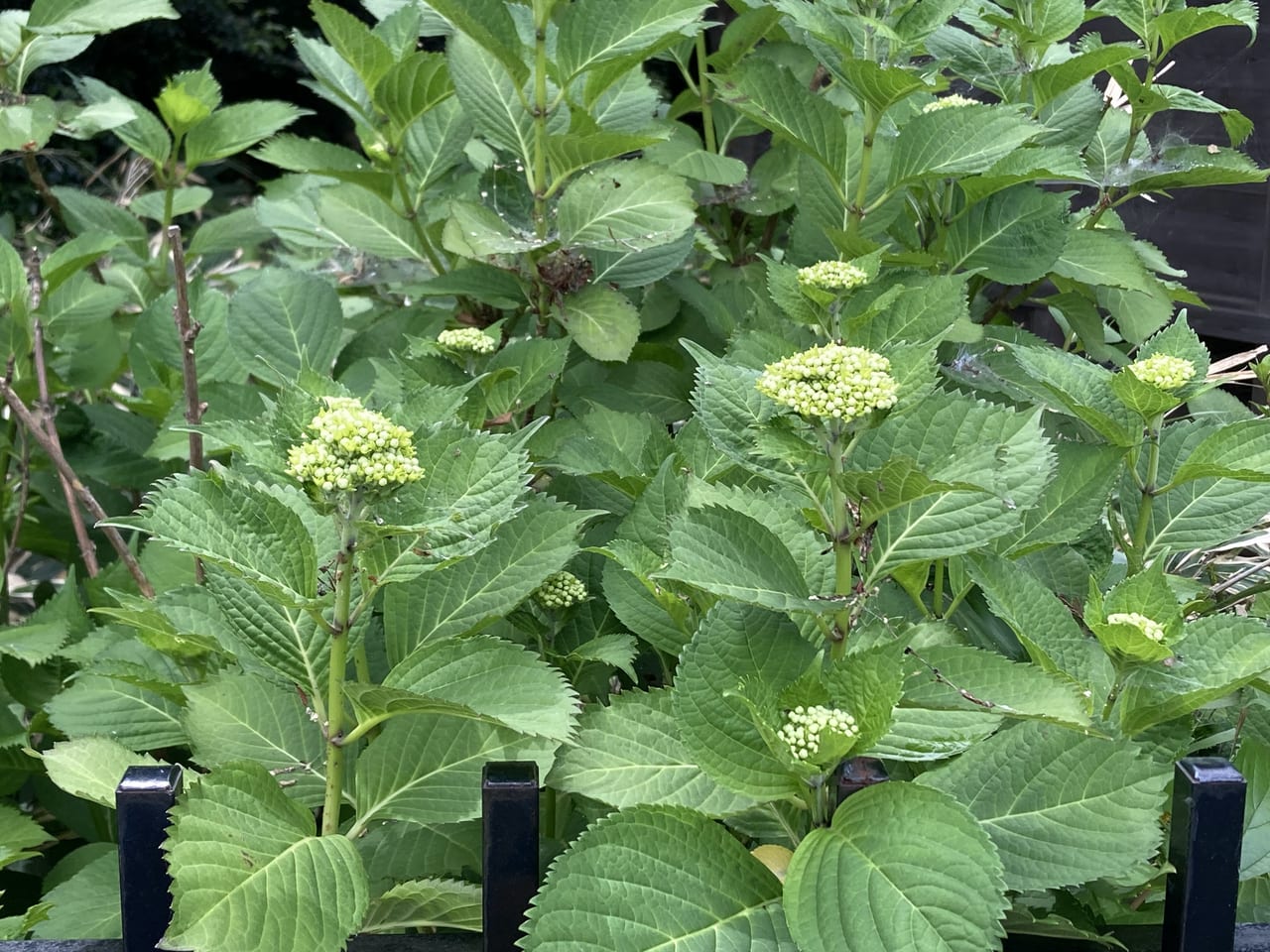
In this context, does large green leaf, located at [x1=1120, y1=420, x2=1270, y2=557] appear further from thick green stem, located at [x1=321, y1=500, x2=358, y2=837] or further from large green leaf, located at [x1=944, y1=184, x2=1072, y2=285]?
thick green stem, located at [x1=321, y1=500, x2=358, y2=837]

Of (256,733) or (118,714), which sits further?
(118,714)

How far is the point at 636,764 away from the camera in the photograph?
0.69 metres

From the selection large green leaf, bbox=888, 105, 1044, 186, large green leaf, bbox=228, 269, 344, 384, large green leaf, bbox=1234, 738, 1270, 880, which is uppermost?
large green leaf, bbox=888, 105, 1044, 186

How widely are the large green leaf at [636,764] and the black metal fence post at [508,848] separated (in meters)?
0.04

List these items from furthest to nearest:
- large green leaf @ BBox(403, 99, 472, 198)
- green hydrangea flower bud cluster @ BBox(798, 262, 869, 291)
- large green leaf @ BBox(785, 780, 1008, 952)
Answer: large green leaf @ BBox(403, 99, 472, 198), green hydrangea flower bud cluster @ BBox(798, 262, 869, 291), large green leaf @ BBox(785, 780, 1008, 952)

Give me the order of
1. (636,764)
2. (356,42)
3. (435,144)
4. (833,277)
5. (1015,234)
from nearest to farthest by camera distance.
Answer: (636,764)
(833,277)
(1015,234)
(356,42)
(435,144)

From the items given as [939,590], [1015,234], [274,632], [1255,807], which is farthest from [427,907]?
[1015,234]

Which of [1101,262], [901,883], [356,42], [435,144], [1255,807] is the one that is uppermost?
[356,42]

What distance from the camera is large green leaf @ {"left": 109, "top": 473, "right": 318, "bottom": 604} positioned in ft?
2.11

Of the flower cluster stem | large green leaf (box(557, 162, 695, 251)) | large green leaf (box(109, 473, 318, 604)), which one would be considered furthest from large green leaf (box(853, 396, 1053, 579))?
the flower cluster stem

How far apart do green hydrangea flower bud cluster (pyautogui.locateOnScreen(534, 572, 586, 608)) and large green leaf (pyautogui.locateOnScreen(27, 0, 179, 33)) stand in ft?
2.97

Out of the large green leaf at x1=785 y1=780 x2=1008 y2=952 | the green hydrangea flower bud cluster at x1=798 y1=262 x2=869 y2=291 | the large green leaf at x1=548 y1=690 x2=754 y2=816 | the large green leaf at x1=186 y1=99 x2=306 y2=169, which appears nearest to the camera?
the large green leaf at x1=785 y1=780 x2=1008 y2=952

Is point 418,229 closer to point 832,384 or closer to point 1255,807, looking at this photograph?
point 832,384

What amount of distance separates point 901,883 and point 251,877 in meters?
0.34
